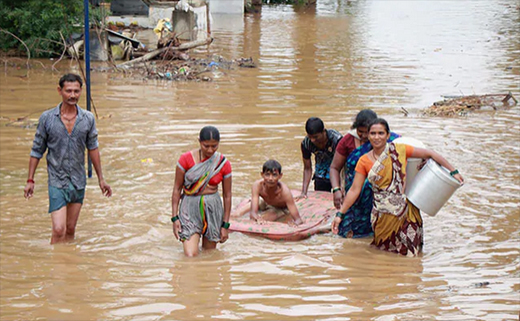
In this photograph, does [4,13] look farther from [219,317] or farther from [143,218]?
[219,317]

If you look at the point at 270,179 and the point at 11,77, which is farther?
the point at 11,77

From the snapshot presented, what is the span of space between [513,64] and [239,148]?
1138 cm

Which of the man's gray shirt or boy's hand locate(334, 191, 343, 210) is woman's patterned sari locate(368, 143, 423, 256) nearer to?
boy's hand locate(334, 191, 343, 210)

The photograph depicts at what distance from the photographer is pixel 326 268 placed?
18.7 feet

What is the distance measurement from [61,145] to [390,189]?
9.12 feet

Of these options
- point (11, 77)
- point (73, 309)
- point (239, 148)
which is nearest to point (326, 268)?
point (73, 309)

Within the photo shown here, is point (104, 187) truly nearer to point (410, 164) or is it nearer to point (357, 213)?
point (357, 213)

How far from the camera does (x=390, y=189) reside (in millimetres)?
5852

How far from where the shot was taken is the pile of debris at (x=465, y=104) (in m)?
12.2

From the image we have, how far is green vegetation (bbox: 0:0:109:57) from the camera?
17578 millimetres

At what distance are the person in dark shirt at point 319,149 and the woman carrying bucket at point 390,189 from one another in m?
1.11

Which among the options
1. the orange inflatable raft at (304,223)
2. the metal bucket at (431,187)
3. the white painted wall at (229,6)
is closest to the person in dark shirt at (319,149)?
the orange inflatable raft at (304,223)

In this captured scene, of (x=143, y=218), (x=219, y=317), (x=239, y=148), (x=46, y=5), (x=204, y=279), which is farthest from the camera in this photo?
(x=46, y=5)

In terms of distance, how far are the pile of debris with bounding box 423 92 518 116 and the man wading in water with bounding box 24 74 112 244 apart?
25.4 ft
